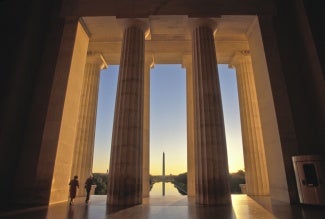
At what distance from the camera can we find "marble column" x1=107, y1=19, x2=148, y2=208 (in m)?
19.5

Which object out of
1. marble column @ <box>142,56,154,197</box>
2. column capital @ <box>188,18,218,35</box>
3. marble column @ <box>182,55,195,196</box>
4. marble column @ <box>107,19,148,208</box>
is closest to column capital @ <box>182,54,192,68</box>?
marble column @ <box>182,55,195,196</box>

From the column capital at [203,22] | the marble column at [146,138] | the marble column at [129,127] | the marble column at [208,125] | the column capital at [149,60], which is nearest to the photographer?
the marble column at [208,125]

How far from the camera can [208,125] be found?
21.3 m

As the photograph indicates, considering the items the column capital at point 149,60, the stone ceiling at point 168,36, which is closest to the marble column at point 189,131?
the stone ceiling at point 168,36

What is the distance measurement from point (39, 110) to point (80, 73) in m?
A: 6.28

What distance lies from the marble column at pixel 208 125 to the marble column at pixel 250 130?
952 cm

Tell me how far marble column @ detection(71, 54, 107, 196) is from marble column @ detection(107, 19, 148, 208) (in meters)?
10.00

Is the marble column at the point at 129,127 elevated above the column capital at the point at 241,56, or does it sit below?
below

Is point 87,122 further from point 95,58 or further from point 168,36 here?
point 168,36

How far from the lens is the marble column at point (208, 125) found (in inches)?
760

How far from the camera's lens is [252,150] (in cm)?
2888

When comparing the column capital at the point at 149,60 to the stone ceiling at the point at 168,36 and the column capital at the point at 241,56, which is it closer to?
the stone ceiling at the point at 168,36

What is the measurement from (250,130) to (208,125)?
1146cm

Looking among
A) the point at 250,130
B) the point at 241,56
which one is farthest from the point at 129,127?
the point at 241,56
